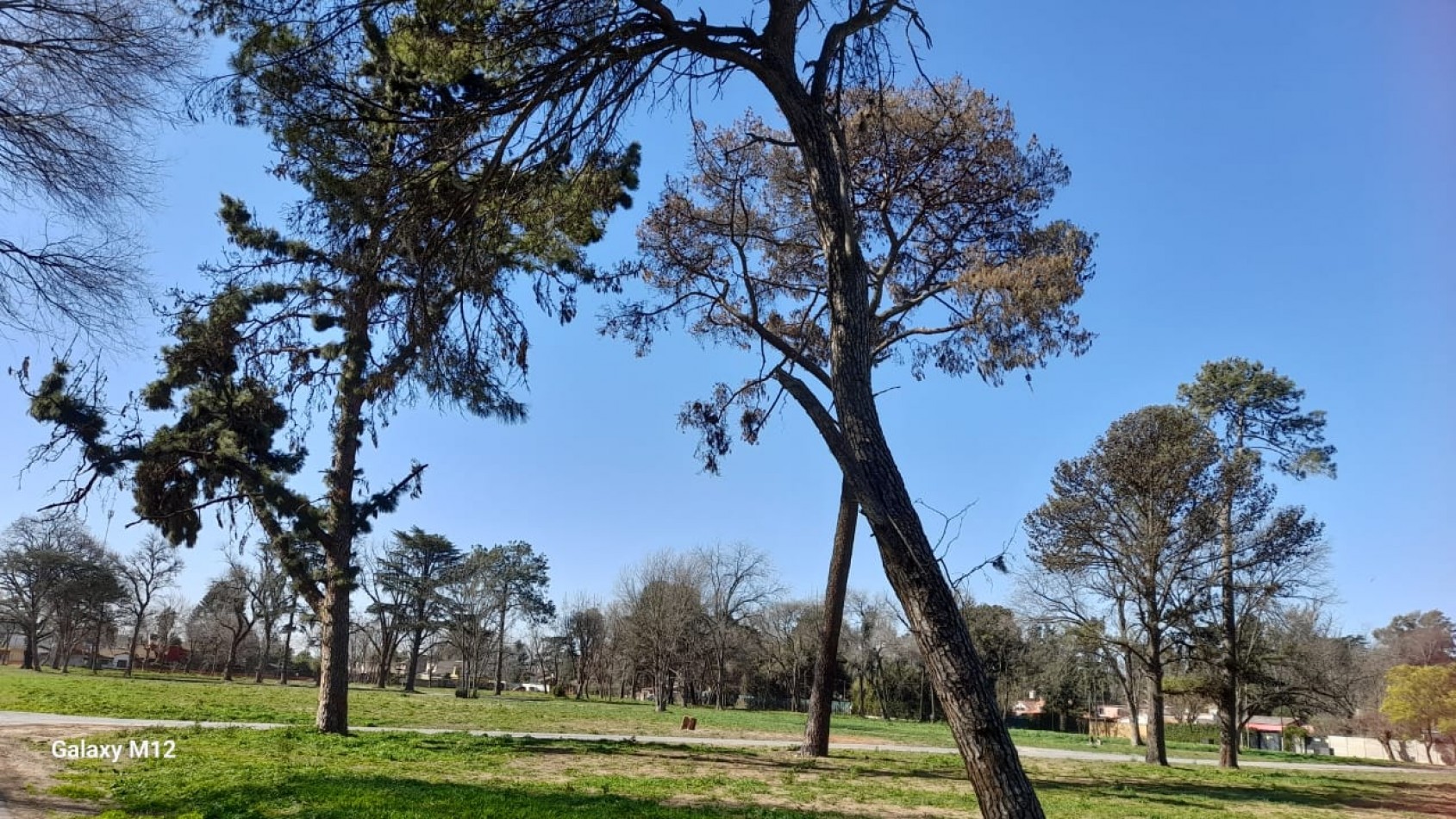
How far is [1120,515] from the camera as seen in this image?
2164 cm

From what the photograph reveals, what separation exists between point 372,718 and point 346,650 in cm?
613

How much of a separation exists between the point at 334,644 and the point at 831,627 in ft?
30.6

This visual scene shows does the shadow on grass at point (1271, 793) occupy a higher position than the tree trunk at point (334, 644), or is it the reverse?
the tree trunk at point (334, 644)

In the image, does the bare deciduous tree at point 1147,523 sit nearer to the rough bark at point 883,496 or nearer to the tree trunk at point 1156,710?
the tree trunk at point 1156,710

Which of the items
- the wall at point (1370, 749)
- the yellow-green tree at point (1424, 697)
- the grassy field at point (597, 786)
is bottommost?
the wall at point (1370, 749)

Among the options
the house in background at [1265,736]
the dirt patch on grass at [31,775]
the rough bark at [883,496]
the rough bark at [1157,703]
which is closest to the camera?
the rough bark at [883,496]

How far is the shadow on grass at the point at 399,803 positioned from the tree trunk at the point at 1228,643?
1707 centimetres

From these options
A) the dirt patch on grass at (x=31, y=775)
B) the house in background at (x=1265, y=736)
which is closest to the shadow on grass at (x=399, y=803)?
the dirt patch on grass at (x=31, y=775)

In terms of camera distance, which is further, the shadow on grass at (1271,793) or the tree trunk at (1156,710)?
the tree trunk at (1156,710)

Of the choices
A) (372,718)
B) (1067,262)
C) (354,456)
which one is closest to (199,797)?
(354,456)

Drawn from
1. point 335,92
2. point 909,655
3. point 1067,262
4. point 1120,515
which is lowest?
point 909,655

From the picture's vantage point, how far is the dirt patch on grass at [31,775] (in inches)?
262

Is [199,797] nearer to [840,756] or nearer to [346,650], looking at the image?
[346,650]

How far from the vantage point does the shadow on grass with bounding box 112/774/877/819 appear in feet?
22.5
